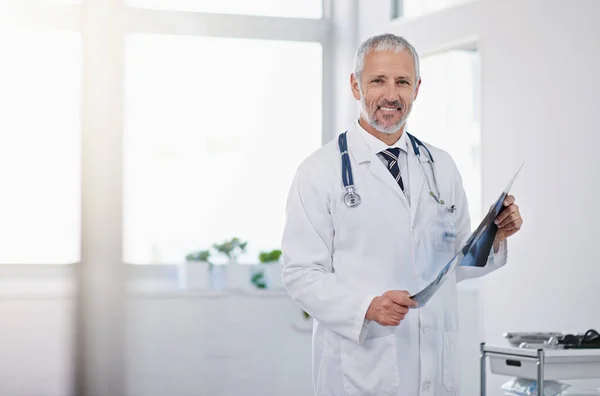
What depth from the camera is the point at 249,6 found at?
16.7ft

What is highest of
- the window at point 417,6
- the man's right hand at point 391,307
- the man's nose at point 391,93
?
the window at point 417,6

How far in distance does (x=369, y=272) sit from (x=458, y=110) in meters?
2.55

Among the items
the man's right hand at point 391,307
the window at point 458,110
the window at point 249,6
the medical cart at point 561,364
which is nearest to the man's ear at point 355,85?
the man's right hand at point 391,307

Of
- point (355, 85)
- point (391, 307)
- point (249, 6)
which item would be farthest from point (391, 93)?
point (249, 6)

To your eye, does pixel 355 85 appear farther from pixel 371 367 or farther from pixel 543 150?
pixel 543 150

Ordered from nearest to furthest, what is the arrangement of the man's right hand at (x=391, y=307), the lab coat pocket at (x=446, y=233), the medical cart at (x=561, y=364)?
1. the man's right hand at (x=391, y=307)
2. the lab coat pocket at (x=446, y=233)
3. the medical cart at (x=561, y=364)

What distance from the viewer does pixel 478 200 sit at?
4.15 metres

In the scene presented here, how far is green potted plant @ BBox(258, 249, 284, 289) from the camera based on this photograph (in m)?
4.99

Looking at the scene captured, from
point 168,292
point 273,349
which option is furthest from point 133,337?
point 273,349

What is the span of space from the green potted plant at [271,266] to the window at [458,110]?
3.85 ft

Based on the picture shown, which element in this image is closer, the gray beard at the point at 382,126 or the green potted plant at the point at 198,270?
the gray beard at the point at 382,126

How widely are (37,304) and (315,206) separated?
10.2 feet

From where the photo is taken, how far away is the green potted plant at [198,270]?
192 inches

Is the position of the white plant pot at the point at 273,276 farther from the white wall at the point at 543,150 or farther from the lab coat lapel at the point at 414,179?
the lab coat lapel at the point at 414,179
